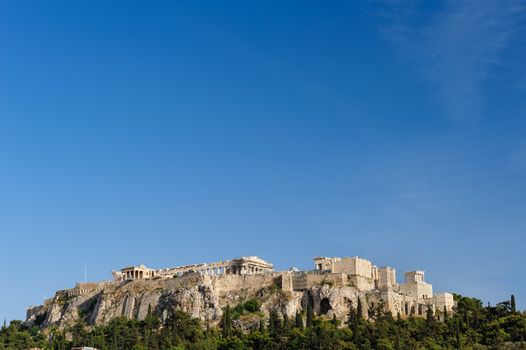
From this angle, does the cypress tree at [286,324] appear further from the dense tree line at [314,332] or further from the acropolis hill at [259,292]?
the acropolis hill at [259,292]

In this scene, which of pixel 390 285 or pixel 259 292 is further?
pixel 390 285

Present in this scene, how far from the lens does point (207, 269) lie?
132 metres

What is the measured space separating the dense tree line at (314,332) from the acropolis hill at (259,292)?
6.74 ft

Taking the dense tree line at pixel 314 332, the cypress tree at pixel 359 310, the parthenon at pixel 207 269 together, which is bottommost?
A: the dense tree line at pixel 314 332

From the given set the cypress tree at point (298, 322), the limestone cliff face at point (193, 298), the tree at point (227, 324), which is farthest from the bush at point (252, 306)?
the cypress tree at point (298, 322)

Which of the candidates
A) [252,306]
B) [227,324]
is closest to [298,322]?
[227,324]

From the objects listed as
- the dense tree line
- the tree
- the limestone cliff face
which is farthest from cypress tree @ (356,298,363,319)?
the tree

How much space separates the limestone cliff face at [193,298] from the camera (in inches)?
4535

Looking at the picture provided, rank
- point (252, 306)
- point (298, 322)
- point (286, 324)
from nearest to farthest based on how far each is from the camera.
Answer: point (286, 324)
point (298, 322)
point (252, 306)

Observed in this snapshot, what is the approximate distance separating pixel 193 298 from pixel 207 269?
42.2ft

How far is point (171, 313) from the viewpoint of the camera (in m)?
118

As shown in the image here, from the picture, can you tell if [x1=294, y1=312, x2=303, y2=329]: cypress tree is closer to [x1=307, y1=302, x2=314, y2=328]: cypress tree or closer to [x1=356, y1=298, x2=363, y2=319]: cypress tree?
[x1=307, y1=302, x2=314, y2=328]: cypress tree

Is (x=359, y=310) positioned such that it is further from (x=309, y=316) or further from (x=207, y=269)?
(x=207, y=269)

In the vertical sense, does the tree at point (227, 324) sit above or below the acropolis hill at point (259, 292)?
below
